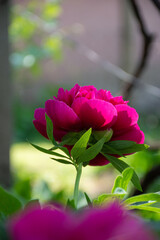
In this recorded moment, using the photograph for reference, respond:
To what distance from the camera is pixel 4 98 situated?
1.44 m

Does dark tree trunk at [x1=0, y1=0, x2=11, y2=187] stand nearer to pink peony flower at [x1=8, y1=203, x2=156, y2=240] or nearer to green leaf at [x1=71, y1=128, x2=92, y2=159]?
green leaf at [x1=71, y1=128, x2=92, y2=159]

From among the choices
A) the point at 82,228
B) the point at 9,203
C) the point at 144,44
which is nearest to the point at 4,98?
the point at 144,44

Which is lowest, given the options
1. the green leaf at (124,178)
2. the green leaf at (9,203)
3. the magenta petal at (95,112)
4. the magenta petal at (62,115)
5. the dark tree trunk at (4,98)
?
the dark tree trunk at (4,98)

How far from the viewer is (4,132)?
144cm

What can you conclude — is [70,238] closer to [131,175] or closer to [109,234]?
[109,234]

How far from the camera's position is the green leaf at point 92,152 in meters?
0.31

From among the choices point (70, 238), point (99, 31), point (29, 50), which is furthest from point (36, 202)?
point (99, 31)

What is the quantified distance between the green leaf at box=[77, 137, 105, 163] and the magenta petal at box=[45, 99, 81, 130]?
3cm

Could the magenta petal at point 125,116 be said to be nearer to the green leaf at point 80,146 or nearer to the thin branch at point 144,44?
the green leaf at point 80,146

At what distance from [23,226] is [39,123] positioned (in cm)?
21

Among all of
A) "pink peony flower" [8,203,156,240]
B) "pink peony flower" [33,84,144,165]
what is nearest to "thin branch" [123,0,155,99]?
"pink peony flower" [33,84,144,165]

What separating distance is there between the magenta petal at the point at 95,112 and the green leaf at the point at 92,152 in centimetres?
3

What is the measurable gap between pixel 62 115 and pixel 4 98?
1150 mm

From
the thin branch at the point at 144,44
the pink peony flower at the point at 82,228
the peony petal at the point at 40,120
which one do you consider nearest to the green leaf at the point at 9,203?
the peony petal at the point at 40,120
